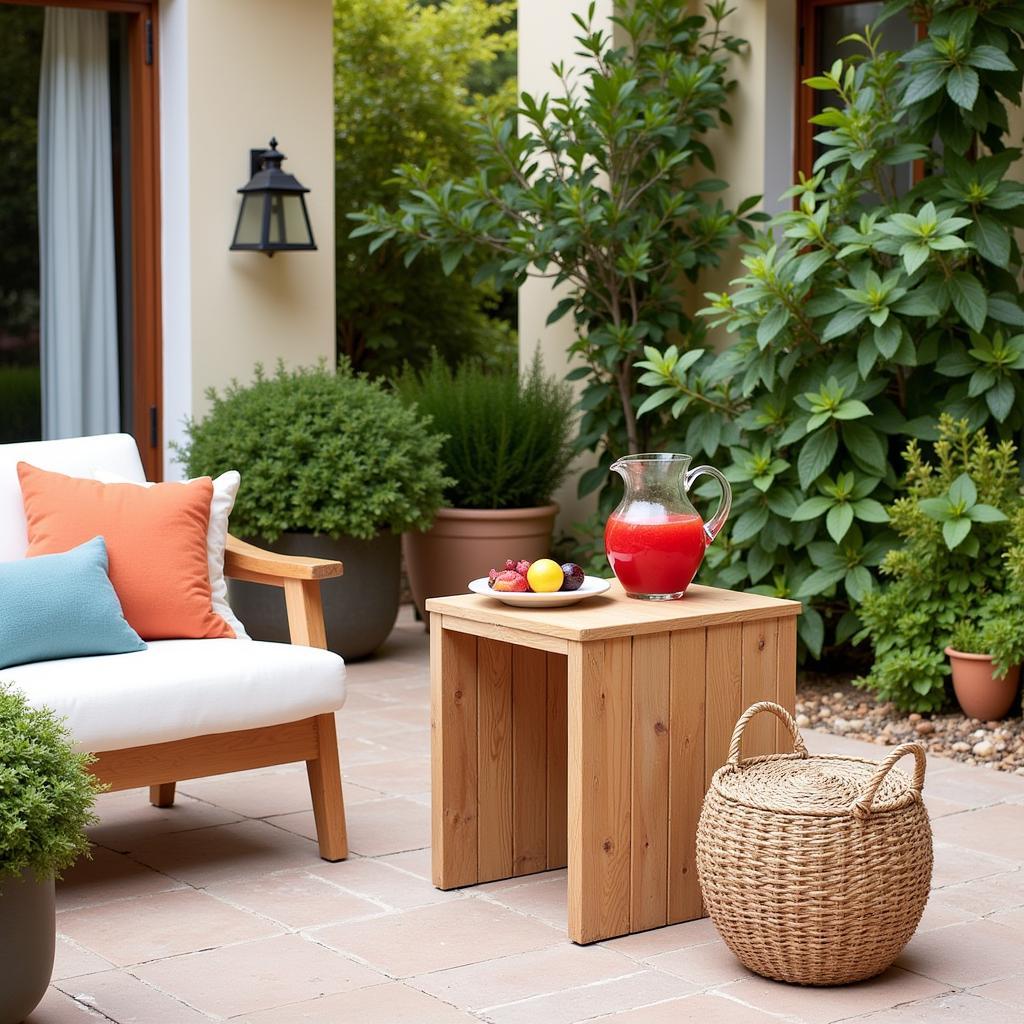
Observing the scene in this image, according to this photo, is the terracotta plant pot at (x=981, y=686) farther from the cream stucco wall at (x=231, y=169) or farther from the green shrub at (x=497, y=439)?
the cream stucco wall at (x=231, y=169)

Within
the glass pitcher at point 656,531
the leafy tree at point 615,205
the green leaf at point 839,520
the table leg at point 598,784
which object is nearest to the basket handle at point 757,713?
the table leg at point 598,784

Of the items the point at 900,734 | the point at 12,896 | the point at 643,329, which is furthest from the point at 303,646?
the point at 643,329

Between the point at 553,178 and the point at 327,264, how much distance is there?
92 cm

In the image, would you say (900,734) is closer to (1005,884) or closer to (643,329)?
(1005,884)

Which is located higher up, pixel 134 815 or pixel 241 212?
pixel 241 212

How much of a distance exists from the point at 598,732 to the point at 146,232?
3597mm

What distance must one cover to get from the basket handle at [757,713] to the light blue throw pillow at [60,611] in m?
1.26

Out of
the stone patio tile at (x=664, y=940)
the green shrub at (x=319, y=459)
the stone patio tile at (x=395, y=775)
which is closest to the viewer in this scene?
the stone patio tile at (x=664, y=940)

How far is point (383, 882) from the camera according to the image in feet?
10.6

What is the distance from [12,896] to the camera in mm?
2287

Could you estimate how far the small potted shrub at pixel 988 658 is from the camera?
14.1ft

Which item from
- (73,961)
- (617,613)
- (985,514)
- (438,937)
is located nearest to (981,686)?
(985,514)

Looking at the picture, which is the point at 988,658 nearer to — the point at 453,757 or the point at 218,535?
the point at 453,757

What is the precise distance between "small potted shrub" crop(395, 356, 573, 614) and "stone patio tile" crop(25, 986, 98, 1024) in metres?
3.21
